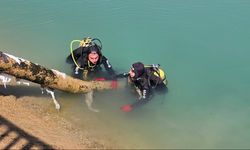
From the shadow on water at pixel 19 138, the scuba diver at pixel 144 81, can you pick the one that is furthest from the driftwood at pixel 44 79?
the shadow on water at pixel 19 138

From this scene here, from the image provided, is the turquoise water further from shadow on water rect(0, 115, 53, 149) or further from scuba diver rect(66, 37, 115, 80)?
shadow on water rect(0, 115, 53, 149)

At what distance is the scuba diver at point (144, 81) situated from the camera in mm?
8044

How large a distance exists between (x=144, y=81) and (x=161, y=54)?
2402 mm

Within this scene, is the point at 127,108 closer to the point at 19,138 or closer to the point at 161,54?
the point at 19,138

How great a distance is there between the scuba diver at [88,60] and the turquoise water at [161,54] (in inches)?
19.6

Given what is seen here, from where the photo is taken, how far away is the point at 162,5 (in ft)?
40.9

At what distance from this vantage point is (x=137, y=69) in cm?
797

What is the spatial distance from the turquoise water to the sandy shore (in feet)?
1.14

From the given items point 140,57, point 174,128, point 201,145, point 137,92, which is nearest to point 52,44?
point 140,57

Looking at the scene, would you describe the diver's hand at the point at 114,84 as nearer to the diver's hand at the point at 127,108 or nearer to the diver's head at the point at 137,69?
the diver's hand at the point at 127,108

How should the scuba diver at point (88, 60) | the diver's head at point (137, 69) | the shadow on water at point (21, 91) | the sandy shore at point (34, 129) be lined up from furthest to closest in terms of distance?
the shadow on water at point (21, 91)
the scuba diver at point (88, 60)
the diver's head at point (137, 69)
the sandy shore at point (34, 129)

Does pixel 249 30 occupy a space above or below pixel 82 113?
above

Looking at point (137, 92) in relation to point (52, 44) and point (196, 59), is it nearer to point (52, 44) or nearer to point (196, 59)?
point (196, 59)

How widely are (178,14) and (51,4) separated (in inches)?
147
